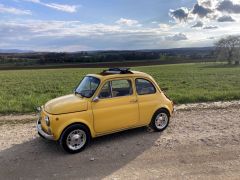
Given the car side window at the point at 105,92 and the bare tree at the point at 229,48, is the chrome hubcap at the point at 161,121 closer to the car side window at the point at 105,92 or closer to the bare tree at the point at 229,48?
the car side window at the point at 105,92

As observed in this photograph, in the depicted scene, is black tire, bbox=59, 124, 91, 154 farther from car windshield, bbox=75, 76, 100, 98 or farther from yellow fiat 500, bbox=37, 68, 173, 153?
car windshield, bbox=75, 76, 100, 98

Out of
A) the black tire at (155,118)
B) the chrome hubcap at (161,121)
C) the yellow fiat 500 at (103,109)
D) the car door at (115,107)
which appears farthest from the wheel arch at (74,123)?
the chrome hubcap at (161,121)

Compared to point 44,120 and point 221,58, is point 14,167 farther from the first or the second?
point 221,58

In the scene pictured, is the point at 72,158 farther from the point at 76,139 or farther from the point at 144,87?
the point at 144,87

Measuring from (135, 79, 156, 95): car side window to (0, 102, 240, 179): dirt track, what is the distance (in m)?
1.07

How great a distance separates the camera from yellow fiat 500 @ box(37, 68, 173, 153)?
598 cm

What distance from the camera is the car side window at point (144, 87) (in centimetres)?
709

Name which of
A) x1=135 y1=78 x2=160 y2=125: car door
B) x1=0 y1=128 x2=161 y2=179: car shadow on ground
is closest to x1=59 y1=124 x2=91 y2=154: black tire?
x1=0 y1=128 x2=161 y2=179: car shadow on ground

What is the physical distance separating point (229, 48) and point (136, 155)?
76.7 m

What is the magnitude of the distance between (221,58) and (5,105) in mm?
71806

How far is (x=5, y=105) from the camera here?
11.0m

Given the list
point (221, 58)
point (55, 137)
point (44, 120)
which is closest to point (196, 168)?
point (55, 137)

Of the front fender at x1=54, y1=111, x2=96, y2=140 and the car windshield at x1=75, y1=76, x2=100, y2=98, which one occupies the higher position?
the car windshield at x1=75, y1=76, x2=100, y2=98

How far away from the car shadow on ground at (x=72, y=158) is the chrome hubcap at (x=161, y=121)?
42cm
